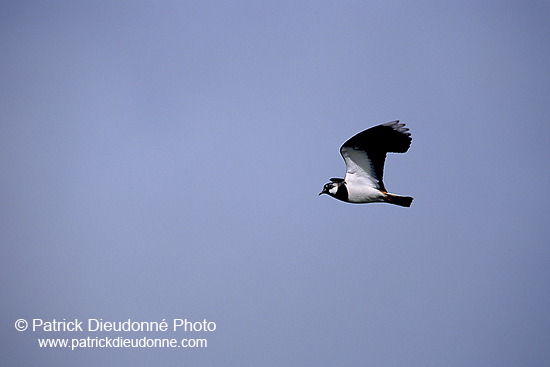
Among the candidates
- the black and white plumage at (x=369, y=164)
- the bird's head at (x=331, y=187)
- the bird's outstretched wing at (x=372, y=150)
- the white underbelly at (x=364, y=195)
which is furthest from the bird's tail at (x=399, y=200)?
the bird's head at (x=331, y=187)

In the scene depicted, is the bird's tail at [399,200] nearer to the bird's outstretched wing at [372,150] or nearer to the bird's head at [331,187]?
the bird's outstretched wing at [372,150]

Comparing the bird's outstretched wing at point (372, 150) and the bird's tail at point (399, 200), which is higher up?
the bird's outstretched wing at point (372, 150)

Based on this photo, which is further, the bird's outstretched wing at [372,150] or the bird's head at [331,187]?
the bird's head at [331,187]

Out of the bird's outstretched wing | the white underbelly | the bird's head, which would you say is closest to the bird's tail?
the white underbelly

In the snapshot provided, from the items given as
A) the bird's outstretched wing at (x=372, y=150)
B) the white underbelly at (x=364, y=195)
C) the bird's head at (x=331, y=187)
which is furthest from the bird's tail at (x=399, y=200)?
the bird's head at (x=331, y=187)

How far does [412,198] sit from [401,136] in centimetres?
156

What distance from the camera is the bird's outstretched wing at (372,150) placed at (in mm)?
13102

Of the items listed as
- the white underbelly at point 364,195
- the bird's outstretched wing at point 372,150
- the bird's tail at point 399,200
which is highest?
the bird's outstretched wing at point 372,150

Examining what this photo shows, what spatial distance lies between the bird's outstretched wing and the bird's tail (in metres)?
0.65

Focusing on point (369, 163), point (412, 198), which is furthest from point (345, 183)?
point (412, 198)

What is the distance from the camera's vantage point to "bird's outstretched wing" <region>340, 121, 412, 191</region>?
13.1 metres

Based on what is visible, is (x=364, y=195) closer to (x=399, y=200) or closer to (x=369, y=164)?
(x=369, y=164)

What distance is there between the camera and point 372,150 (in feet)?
44.6

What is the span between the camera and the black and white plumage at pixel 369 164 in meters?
13.1
